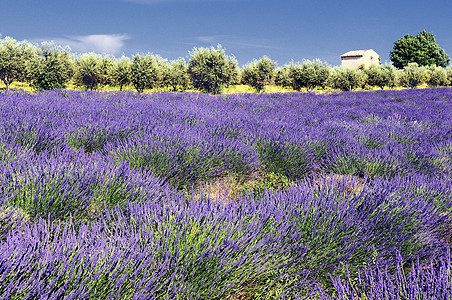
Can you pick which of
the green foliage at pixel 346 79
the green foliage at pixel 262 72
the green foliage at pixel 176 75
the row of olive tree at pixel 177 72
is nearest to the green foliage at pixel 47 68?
the row of olive tree at pixel 177 72

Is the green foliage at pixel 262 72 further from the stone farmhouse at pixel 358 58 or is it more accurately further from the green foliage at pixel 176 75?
the stone farmhouse at pixel 358 58

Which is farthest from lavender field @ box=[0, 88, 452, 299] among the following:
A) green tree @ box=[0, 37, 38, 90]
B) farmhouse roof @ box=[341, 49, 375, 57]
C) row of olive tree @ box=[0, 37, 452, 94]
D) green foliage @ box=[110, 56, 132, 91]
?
farmhouse roof @ box=[341, 49, 375, 57]

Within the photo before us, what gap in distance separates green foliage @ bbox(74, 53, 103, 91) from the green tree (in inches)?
228

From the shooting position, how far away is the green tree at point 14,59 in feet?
85.0

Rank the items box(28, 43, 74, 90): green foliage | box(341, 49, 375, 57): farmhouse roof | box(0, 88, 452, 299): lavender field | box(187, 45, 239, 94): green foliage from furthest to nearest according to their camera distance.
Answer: box(341, 49, 375, 57): farmhouse roof
box(187, 45, 239, 94): green foliage
box(28, 43, 74, 90): green foliage
box(0, 88, 452, 299): lavender field

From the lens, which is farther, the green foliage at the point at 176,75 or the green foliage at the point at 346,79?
the green foliage at the point at 346,79

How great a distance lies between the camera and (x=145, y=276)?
1087 millimetres

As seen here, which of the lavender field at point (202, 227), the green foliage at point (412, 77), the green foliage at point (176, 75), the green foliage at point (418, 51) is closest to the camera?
the lavender field at point (202, 227)

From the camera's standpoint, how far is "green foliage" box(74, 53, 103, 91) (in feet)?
113

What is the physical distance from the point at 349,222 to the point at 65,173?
1.79 meters

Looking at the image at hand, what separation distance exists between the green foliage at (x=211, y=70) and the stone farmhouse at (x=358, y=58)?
53.7m

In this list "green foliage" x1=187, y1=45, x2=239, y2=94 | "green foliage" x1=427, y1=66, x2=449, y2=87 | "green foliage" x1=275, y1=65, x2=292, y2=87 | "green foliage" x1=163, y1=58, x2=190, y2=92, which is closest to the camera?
"green foliage" x1=187, y1=45, x2=239, y2=94

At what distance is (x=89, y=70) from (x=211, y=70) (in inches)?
630

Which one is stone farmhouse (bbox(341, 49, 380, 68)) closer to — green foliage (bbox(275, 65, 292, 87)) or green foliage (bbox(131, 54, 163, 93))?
green foliage (bbox(275, 65, 292, 87))
